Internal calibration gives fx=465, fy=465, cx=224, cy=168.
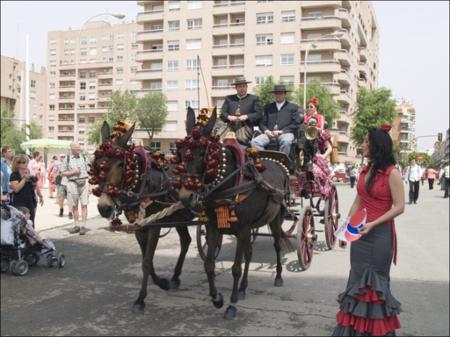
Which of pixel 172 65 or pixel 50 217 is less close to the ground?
pixel 172 65

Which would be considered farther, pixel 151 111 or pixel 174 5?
pixel 174 5

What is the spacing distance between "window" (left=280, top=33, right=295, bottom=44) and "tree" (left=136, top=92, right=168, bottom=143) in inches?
676

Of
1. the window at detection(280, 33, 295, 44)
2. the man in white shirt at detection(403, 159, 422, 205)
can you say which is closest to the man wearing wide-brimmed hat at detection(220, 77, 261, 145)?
the man in white shirt at detection(403, 159, 422, 205)

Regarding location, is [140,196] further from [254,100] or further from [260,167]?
[254,100]

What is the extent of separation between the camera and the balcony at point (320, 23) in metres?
56.1

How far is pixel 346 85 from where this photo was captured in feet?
201

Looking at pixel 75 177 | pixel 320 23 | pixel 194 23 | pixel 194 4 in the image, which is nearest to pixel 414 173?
pixel 75 177

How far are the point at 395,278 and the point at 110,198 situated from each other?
4.53 meters

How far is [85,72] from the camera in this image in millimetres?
102438

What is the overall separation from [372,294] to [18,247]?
17.6ft

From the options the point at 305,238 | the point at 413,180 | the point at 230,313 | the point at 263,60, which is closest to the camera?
the point at 230,313

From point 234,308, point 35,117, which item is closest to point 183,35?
point 35,117

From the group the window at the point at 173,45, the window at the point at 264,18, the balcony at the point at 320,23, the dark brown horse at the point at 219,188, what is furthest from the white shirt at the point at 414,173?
the window at the point at 173,45

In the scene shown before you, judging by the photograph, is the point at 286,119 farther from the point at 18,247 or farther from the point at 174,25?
the point at 174,25
